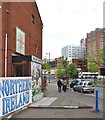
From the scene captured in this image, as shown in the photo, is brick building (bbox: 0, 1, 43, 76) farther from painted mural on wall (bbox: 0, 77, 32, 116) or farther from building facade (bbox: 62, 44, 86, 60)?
building facade (bbox: 62, 44, 86, 60)

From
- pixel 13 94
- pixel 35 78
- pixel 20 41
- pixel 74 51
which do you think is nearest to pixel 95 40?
pixel 74 51

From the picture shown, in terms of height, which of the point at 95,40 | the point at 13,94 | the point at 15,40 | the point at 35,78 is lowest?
the point at 13,94

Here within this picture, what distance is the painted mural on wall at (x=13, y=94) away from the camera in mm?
11546

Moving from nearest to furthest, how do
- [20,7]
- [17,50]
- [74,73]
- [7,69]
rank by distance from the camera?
[7,69]
[17,50]
[20,7]
[74,73]

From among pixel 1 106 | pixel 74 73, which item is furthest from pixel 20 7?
pixel 74 73

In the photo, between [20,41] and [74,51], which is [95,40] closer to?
[74,51]

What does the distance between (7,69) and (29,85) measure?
5.44 meters

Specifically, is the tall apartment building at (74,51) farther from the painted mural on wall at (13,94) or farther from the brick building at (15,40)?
the painted mural on wall at (13,94)

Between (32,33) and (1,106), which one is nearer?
(1,106)

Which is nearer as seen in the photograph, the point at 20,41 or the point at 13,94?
the point at 13,94

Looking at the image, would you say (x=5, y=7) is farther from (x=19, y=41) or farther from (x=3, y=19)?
(x=19, y=41)

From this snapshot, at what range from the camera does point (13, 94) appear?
1279cm

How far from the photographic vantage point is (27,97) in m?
16.2

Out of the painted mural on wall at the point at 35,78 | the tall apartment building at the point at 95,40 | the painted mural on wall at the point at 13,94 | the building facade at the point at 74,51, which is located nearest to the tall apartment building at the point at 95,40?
the tall apartment building at the point at 95,40
